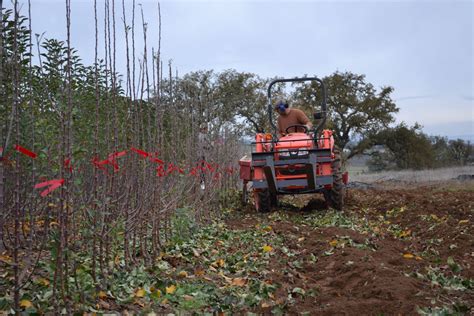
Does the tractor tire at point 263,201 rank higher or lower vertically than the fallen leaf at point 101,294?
higher

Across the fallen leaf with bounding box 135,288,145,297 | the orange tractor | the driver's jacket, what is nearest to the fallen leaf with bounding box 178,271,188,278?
the fallen leaf with bounding box 135,288,145,297

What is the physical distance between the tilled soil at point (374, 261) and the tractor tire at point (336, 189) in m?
0.22

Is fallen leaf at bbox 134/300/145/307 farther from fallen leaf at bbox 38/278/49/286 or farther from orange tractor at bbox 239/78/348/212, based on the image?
orange tractor at bbox 239/78/348/212

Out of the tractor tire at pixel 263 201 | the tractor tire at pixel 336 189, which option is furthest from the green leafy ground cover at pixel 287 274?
the tractor tire at pixel 263 201

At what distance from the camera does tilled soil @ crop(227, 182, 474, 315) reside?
405 centimetres

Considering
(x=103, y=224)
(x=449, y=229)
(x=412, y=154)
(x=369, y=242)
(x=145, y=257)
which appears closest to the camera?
(x=103, y=224)

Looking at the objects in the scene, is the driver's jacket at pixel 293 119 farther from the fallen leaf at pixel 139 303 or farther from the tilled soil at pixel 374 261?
the fallen leaf at pixel 139 303

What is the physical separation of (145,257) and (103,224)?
1.08 metres

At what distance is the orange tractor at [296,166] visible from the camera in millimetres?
9383

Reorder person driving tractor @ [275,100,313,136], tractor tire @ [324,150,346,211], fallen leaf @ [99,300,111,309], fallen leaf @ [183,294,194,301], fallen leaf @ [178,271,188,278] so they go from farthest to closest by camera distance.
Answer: person driving tractor @ [275,100,313,136] < tractor tire @ [324,150,346,211] < fallen leaf @ [178,271,188,278] < fallen leaf @ [183,294,194,301] < fallen leaf @ [99,300,111,309]

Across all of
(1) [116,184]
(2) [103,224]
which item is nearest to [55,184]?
(2) [103,224]

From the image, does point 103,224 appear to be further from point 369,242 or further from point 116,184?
point 369,242

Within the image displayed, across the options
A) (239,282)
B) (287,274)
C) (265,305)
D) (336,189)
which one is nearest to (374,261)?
(287,274)

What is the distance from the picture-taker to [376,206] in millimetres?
11477
